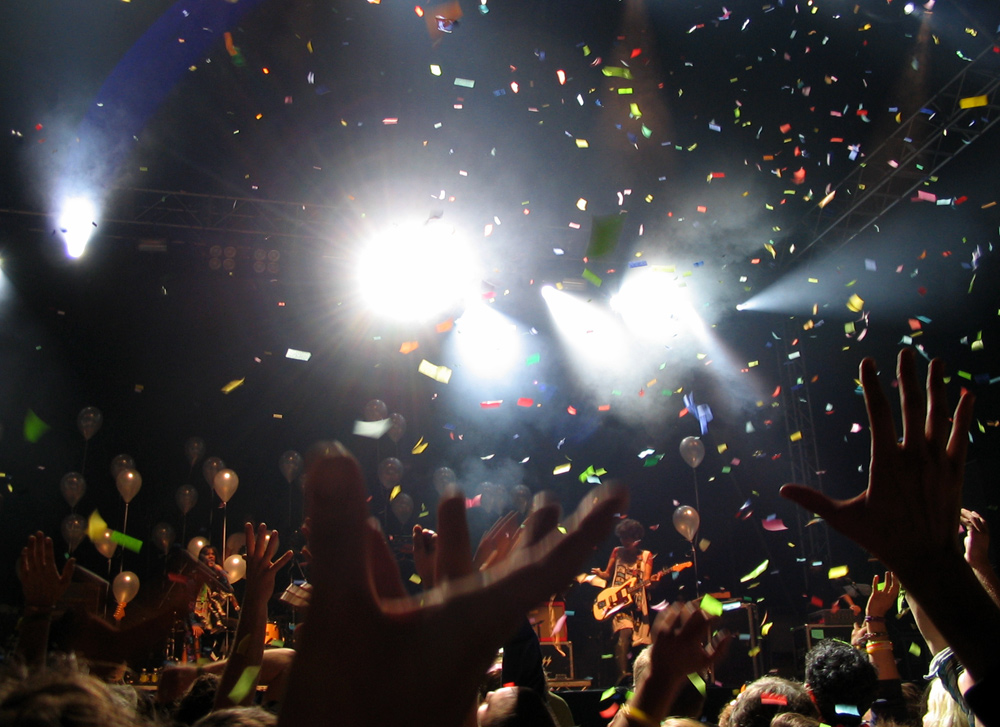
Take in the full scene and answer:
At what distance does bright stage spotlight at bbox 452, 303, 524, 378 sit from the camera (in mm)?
9727

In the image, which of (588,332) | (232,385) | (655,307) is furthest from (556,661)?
(232,385)

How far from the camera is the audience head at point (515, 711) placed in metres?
1.35

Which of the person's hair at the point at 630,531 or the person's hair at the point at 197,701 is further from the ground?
the person's hair at the point at 630,531

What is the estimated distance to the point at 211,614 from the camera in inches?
296

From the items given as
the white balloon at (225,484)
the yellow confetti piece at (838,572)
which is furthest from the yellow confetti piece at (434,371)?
the yellow confetti piece at (838,572)

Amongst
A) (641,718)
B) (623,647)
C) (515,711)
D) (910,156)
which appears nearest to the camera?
(641,718)

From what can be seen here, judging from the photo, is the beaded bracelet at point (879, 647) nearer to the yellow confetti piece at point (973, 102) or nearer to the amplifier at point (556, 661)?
the amplifier at point (556, 661)

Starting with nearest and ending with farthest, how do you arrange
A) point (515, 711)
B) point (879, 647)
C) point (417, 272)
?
point (515, 711) < point (879, 647) < point (417, 272)

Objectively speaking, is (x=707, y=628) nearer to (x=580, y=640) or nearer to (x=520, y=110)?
(x=520, y=110)

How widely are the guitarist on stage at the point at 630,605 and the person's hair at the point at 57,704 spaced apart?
22.7 feet

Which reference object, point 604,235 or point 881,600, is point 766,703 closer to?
point 881,600

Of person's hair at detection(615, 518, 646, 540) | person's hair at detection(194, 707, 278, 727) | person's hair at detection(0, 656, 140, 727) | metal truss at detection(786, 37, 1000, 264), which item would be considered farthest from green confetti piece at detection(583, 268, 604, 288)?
person's hair at detection(0, 656, 140, 727)

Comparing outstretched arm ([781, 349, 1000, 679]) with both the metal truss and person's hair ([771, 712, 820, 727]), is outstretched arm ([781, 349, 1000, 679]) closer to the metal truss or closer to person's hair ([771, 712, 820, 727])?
person's hair ([771, 712, 820, 727])

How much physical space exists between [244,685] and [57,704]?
0.87m
